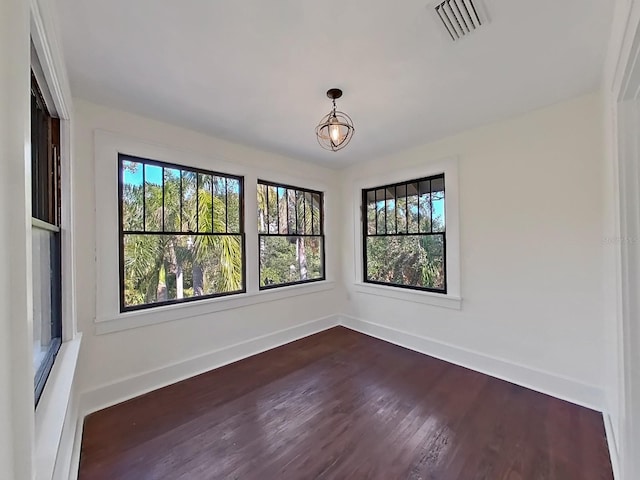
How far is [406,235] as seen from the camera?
3807mm

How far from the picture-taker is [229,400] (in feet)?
8.05

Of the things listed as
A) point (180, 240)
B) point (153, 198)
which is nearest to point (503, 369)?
point (180, 240)

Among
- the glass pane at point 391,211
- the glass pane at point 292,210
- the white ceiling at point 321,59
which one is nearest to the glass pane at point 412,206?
the glass pane at point 391,211

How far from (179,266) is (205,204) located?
2.37 feet

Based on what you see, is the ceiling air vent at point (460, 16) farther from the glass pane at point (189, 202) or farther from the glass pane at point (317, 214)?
the glass pane at point (317, 214)

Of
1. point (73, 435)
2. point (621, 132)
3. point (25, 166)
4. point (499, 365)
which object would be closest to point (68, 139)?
point (25, 166)

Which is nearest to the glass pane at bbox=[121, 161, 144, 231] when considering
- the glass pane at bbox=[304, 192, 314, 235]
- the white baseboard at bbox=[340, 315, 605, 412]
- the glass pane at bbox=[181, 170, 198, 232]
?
the glass pane at bbox=[181, 170, 198, 232]

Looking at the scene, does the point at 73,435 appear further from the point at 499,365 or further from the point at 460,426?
the point at 499,365

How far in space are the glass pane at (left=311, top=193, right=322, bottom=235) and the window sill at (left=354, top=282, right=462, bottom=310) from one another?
3.36 feet

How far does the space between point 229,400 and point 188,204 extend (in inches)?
76.7

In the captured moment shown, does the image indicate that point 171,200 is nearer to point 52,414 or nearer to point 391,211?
point 52,414

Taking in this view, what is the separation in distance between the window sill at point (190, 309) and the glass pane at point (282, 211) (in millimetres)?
801

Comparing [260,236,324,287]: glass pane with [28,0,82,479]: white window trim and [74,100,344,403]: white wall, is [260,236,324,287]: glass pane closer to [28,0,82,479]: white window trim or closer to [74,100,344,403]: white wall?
[74,100,344,403]: white wall

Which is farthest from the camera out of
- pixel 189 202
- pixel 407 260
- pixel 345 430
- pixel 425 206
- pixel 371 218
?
pixel 371 218
